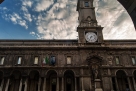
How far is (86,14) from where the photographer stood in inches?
1236

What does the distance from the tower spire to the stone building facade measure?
252 cm

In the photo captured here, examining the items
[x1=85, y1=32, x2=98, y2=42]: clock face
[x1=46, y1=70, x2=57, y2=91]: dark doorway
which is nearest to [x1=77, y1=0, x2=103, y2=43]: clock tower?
[x1=85, y1=32, x2=98, y2=42]: clock face

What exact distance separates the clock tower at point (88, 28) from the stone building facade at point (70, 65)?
0.22 m

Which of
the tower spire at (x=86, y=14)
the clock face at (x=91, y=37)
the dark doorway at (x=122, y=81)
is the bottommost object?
the dark doorway at (x=122, y=81)

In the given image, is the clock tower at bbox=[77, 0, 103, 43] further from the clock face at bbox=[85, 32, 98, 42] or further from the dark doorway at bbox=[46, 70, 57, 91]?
the dark doorway at bbox=[46, 70, 57, 91]

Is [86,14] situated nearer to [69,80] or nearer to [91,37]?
[91,37]

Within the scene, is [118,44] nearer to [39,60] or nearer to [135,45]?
[135,45]

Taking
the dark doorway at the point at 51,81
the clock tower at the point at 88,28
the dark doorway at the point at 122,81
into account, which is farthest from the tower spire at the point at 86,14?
the dark doorway at the point at 51,81

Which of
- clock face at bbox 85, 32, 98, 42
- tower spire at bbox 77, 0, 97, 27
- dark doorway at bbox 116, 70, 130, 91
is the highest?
tower spire at bbox 77, 0, 97, 27

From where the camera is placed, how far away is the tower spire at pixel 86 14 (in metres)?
29.9

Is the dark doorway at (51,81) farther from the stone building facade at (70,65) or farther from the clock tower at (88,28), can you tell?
the clock tower at (88,28)

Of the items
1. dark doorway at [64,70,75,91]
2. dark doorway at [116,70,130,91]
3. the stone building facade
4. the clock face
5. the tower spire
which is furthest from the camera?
the tower spire

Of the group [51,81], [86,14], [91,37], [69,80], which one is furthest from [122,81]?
[86,14]

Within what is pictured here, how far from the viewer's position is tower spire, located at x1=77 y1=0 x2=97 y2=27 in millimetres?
29859
